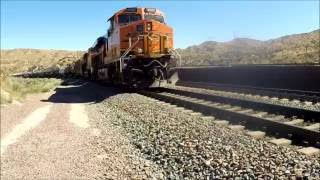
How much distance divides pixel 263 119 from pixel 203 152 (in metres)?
2.18

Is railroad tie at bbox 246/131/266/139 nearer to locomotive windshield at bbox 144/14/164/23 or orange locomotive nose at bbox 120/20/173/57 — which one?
orange locomotive nose at bbox 120/20/173/57

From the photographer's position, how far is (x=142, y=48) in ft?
61.6

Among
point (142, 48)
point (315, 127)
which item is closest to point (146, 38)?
point (142, 48)

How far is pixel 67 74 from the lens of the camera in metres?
58.9

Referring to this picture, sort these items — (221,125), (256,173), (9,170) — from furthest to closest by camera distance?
(221,125) < (9,170) < (256,173)

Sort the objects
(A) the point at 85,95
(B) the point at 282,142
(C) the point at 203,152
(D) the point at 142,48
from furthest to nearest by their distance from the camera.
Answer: (A) the point at 85,95 → (D) the point at 142,48 → (B) the point at 282,142 → (C) the point at 203,152

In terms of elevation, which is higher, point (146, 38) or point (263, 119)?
point (146, 38)

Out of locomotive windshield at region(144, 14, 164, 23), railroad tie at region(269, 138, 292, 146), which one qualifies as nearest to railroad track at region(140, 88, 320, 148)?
railroad tie at region(269, 138, 292, 146)

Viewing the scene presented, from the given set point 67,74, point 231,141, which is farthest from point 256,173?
point 67,74

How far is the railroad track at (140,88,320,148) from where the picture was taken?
24.6ft

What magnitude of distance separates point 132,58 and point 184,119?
27.9 ft

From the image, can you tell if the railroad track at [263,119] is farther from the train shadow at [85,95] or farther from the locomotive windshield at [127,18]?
the locomotive windshield at [127,18]

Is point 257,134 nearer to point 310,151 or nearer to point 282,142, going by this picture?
point 282,142

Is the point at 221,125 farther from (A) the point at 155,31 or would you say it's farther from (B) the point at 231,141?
(A) the point at 155,31
